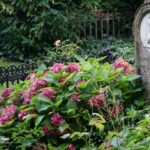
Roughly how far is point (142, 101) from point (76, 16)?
797cm

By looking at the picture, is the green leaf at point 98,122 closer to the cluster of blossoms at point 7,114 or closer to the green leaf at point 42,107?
the green leaf at point 42,107

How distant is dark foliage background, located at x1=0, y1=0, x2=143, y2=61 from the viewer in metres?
12.1

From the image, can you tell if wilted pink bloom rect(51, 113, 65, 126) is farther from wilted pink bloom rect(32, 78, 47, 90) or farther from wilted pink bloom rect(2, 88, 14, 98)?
Answer: wilted pink bloom rect(2, 88, 14, 98)

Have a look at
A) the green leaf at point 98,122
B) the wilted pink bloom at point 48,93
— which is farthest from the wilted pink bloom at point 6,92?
the green leaf at point 98,122

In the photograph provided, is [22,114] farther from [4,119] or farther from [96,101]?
[96,101]

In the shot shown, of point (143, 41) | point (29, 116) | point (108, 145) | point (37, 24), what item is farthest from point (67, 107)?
point (37, 24)

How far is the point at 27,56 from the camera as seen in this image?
12727 mm

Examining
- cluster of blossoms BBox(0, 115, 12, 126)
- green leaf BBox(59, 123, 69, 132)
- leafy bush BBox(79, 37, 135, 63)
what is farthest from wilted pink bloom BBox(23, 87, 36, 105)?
leafy bush BBox(79, 37, 135, 63)

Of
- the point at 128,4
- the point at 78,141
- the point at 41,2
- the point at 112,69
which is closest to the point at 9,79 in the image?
the point at 112,69

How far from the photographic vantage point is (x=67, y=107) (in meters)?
4.53

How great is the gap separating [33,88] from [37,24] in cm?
751

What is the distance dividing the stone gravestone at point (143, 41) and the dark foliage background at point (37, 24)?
22.9 ft

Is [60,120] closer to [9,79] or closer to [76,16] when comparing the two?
[9,79]

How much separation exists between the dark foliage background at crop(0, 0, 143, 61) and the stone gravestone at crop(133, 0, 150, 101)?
6.97 m
